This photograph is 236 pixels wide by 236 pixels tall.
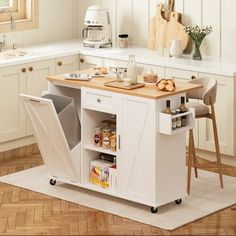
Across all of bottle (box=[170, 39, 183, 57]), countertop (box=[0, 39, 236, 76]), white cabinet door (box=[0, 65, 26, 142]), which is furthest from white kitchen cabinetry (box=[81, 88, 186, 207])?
bottle (box=[170, 39, 183, 57])

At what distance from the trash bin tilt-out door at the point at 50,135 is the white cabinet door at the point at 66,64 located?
1.64m

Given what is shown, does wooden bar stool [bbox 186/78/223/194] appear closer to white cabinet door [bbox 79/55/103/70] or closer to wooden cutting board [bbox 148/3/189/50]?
wooden cutting board [bbox 148/3/189/50]

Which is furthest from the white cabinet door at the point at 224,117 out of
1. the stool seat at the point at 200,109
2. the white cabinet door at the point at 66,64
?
the white cabinet door at the point at 66,64

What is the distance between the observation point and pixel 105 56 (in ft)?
27.1

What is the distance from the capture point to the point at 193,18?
809 cm

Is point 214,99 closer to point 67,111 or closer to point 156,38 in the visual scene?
point 67,111

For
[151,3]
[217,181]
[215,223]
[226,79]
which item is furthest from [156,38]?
[215,223]

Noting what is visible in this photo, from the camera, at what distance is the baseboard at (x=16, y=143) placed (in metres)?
7.95

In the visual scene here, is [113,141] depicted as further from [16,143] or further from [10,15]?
[10,15]

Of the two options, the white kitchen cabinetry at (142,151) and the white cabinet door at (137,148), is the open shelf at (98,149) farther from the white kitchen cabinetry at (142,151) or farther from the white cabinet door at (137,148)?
the white cabinet door at (137,148)

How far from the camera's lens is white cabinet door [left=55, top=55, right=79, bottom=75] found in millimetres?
8281

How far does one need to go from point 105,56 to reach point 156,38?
55 centimetres

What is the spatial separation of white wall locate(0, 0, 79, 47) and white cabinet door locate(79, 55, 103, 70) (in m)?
0.66

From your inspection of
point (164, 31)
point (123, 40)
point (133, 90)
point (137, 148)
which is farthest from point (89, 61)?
point (137, 148)
